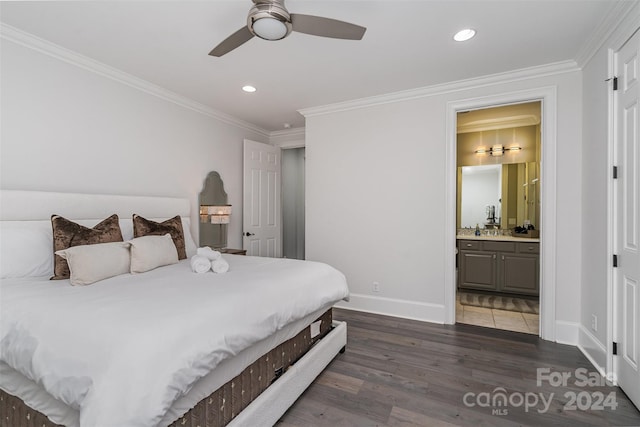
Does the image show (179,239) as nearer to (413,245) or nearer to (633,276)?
(413,245)

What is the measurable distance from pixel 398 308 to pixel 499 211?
270 centimetres

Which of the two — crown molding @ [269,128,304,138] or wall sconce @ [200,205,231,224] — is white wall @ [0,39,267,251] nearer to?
wall sconce @ [200,205,231,224]

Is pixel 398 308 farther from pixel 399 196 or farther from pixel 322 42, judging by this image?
pixel 322 42

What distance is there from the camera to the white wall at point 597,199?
2.26 meters

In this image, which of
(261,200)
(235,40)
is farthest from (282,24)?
(261,200)

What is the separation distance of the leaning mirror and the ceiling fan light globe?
255 centimetres

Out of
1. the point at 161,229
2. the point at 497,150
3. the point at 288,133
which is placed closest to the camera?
the point at 161,229

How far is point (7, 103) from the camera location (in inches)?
90.9

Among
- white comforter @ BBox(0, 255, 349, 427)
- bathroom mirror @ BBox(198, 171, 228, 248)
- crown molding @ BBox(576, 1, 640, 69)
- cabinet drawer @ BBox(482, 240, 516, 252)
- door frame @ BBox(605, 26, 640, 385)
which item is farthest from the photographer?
cabinet drawer @ BBox(482, 240, 516, 252)

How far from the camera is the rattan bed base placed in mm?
1377

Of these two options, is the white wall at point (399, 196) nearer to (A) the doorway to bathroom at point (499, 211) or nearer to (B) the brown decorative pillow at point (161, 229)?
(A) the doorway to bathroom at point (499, 211)

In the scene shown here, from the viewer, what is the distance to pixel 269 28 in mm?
1681

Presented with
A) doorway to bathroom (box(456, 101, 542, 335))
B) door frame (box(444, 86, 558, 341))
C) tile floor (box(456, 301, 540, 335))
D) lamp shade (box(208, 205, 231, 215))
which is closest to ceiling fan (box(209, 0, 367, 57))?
door frame (box(444, 86, 558, 341))

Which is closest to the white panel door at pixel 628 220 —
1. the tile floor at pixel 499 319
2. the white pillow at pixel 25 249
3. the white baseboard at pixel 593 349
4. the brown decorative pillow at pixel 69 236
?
the white baseboard at pixel 593 349
